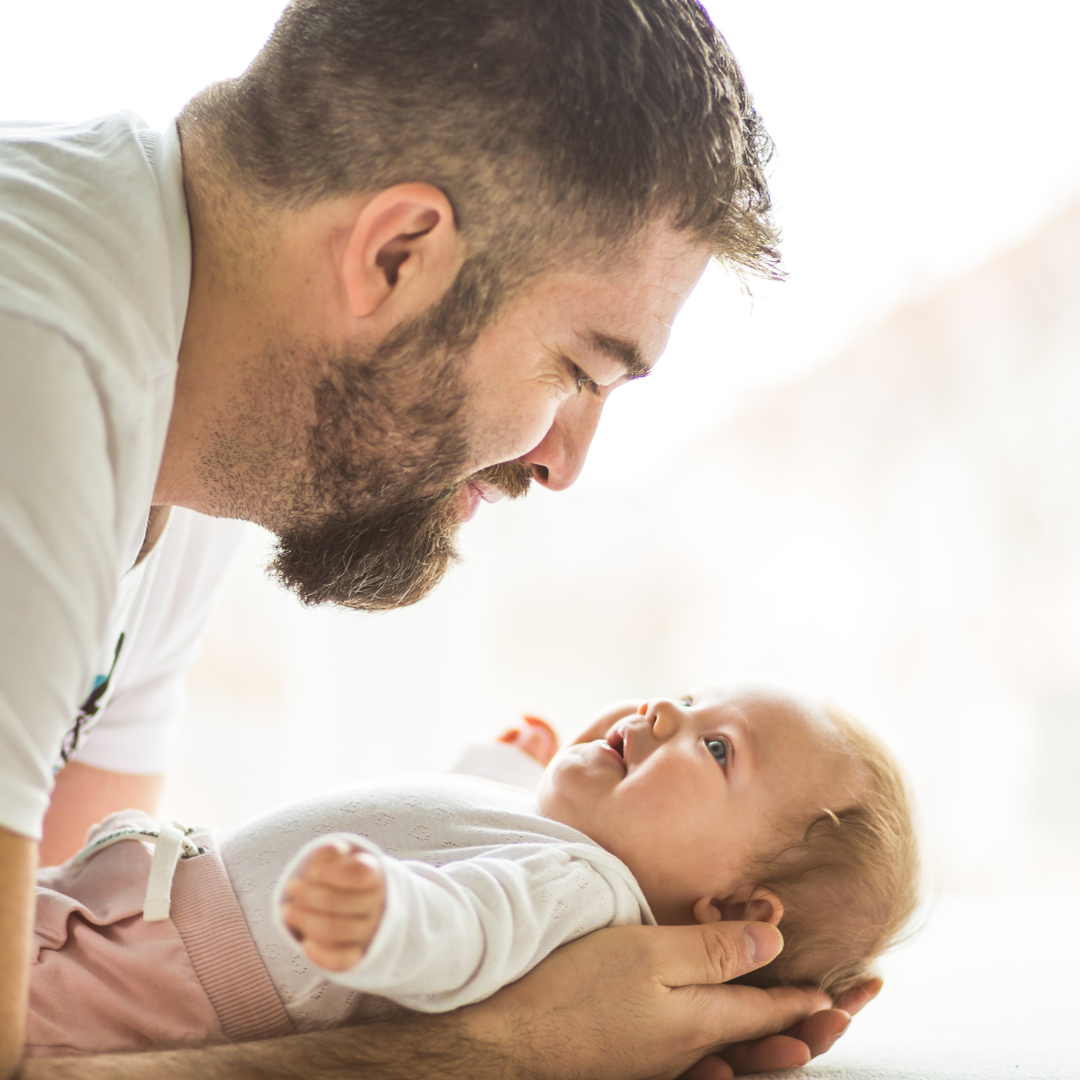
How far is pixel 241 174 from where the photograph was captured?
3.96 ft

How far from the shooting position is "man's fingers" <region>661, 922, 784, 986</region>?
114 cm

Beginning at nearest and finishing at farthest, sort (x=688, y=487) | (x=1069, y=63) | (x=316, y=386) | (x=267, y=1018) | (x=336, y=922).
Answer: (x=336, y=922) < (x=267, y=1018) < (x=316, y=386) < (x=1069, y=63) < (x=688, y=487)

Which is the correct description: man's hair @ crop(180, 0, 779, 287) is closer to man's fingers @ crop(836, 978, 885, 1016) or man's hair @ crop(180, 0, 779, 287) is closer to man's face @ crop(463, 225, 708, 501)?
man's face @ crop(463, 225, 708, 501)

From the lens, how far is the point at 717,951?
1.16 meters

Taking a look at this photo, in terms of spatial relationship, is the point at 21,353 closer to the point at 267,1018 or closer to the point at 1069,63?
the point at 267,1018

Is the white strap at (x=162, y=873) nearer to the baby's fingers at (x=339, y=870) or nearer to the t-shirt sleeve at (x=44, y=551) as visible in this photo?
the t-shirt sleeve at (x=44, y=551)

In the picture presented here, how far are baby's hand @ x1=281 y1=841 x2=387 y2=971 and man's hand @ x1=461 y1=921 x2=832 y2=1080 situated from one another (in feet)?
1.07

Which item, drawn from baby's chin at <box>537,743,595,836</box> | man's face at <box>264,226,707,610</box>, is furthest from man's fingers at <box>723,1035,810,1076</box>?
man's face at <box>264,226,707,610</box>

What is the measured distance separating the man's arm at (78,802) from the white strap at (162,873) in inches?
24.6

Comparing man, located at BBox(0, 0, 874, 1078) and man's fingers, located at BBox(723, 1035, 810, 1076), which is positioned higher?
man, located at BBox(0, 0, 874, 1078)

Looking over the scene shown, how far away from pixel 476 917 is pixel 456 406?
0.60m

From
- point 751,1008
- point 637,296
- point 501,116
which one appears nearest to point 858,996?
point 751,1008

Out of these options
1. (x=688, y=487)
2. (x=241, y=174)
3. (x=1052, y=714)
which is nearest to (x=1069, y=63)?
(x=688, y=487)

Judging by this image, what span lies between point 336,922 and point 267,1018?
413 mm
